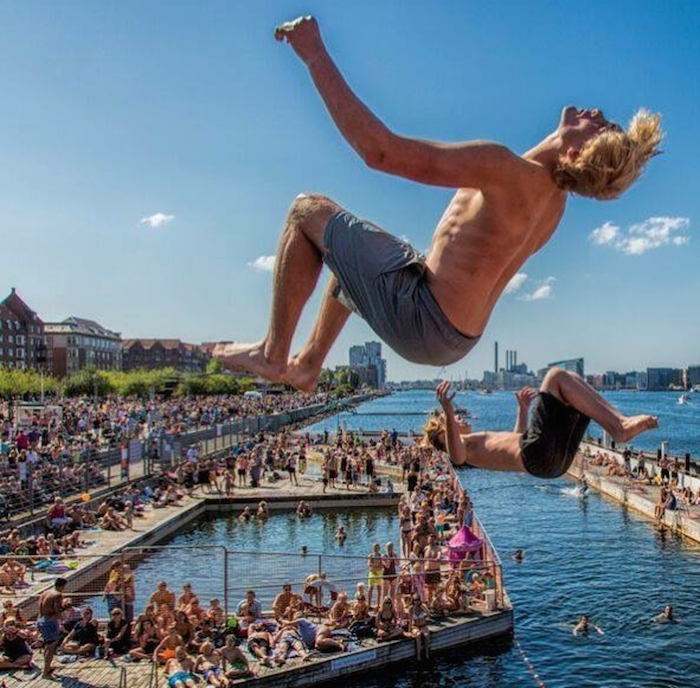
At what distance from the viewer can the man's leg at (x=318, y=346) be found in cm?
439

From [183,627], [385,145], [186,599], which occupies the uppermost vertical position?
[385,145]

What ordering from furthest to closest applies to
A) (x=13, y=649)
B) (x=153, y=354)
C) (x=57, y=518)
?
1. (x=153, y=354)
2. (x=57, y=518)
3. (x=13, y=649)

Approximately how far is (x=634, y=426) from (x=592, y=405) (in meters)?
0.33

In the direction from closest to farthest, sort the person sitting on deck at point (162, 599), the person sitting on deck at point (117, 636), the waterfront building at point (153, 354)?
the person sitting on deck at point (117, 636) < the person sitting on deck at point (162, 599) < the waterfront building at point (153, 354)

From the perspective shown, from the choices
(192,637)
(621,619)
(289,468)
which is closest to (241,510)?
(289,468)

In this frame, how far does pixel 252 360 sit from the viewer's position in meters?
4.34

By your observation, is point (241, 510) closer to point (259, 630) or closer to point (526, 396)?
point (259, 630)

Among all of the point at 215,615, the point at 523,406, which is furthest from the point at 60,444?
the point at 523,406

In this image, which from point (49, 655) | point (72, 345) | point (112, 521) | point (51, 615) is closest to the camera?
point (51, 615)

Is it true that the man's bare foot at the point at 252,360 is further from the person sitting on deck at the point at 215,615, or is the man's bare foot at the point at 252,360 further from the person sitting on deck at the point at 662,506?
the person sitting on deck at the point at 662,506

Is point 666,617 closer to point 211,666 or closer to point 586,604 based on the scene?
point 586,604

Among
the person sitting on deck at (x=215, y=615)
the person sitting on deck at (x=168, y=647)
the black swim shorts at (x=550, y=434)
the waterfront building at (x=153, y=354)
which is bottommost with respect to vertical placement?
the person sitting on deck at (x=168, y=647)

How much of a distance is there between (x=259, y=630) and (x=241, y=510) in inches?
832

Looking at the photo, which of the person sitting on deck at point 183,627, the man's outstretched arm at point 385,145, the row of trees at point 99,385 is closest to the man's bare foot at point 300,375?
the man's outstretched arm at point 385,145
